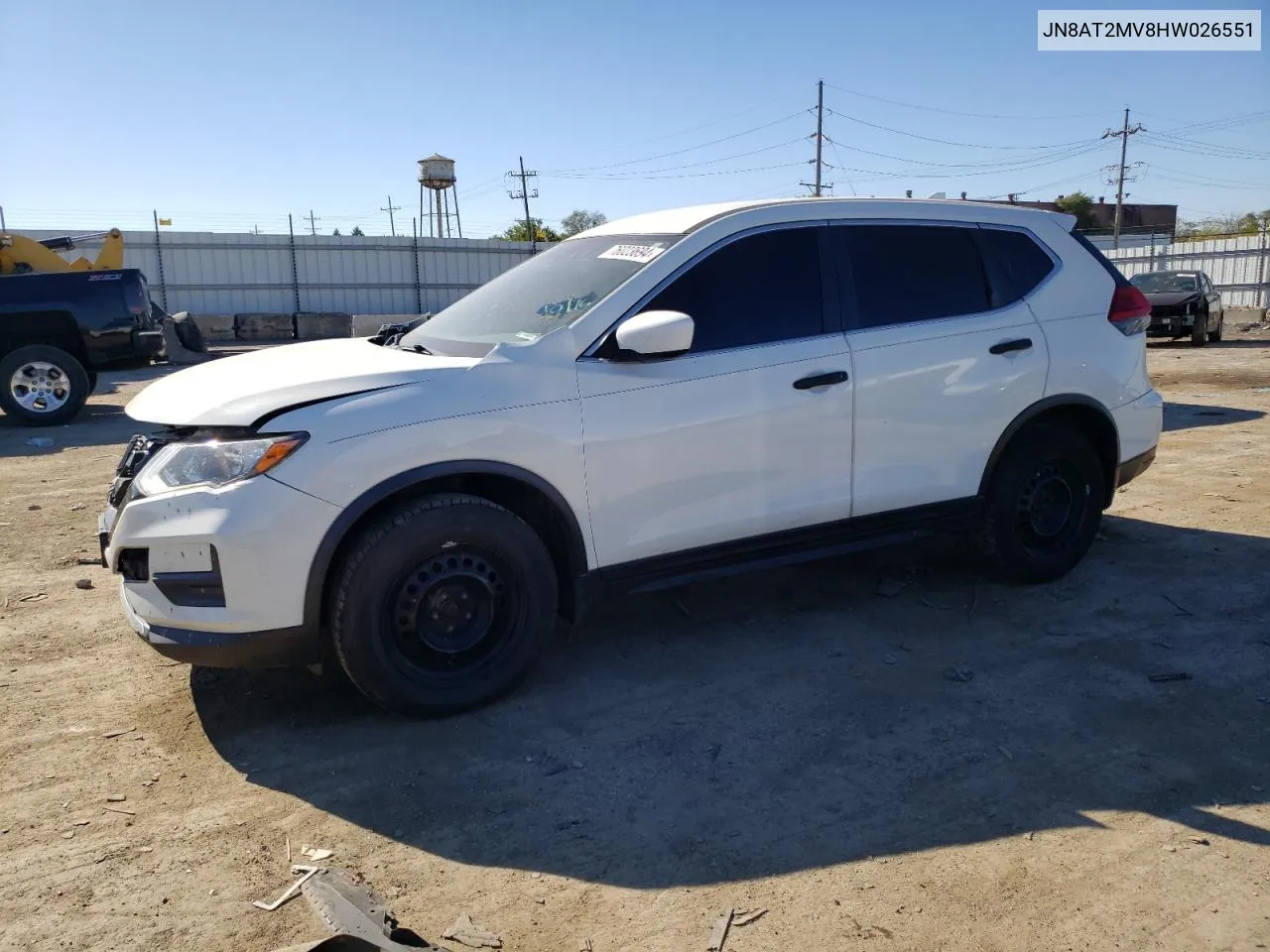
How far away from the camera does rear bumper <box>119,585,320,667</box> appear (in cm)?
339

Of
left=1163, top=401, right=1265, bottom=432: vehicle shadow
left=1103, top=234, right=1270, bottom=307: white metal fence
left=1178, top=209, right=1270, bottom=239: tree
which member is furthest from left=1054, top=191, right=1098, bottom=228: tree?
left=1163, top=401, right=1265, bottom=432: vehicle shadow

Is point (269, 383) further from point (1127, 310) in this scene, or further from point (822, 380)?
point (1127, 310)

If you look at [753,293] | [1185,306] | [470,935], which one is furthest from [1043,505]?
[1185,306]

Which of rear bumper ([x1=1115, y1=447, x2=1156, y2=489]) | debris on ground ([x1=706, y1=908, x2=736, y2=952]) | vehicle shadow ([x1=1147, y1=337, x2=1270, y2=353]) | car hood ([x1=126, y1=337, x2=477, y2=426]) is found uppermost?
car hood ([x1=126, y1=337, x2=477, y2=426])

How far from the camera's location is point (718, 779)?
327 cm

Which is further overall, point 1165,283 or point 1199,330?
point 1165,283

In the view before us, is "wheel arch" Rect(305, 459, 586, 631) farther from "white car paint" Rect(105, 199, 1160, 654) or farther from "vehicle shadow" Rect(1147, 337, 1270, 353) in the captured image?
"vehicle shadow" Rect(1147, 337, 1270, 353)

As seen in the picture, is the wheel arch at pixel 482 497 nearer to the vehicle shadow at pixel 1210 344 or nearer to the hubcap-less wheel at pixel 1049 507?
the hubcap-less wheel at pixel 1049 507

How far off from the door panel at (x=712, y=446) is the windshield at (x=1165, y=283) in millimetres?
18948

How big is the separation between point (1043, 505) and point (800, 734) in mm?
2194

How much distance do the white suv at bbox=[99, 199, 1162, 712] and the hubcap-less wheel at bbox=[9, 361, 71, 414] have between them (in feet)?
26.3

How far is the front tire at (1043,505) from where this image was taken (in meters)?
4.88

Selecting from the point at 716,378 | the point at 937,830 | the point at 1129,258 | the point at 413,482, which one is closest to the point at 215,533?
the point at 413,482

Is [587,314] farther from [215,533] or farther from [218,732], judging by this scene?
[218,732]
